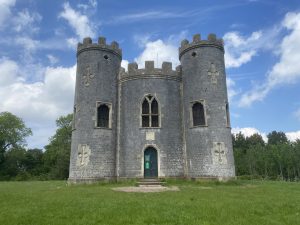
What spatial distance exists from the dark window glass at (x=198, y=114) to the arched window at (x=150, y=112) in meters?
2.92

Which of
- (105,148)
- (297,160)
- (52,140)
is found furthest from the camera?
(52,140)

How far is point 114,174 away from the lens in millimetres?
21516

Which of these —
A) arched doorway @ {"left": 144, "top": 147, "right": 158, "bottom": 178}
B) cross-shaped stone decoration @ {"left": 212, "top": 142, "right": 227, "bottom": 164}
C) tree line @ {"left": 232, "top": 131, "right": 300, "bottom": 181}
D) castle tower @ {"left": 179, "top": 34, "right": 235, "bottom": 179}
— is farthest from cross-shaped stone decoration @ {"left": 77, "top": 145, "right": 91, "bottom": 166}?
tree line @ {"left": 232, "top": 131, "right": 300, "bottom": 181}

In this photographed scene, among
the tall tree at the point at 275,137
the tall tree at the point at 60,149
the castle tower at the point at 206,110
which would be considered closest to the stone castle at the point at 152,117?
the castle tower at the point at 206,110

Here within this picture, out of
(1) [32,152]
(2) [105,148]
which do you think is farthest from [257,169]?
(1) [32,152]

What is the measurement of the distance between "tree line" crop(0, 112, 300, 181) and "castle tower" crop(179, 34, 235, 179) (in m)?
24.3

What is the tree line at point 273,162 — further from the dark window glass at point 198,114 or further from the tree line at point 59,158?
the dark window glass at point 198,114

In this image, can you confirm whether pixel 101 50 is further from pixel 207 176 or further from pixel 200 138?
pixel 207 176

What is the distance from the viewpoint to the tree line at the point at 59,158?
44.3m

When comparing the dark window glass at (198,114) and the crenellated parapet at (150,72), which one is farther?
the crenellated parapet at (150,72)

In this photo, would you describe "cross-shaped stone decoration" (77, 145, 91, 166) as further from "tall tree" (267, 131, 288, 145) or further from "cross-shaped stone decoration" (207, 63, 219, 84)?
"tall tree" (267, 131, 288, 145)

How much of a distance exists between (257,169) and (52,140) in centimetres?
3699

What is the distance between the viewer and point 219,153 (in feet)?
66.8

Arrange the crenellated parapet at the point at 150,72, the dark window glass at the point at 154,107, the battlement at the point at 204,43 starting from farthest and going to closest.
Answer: the crenellated parapet at the point at 150,72
the battlement at the point at 204,43
the dark window glass at the point at 154,107
